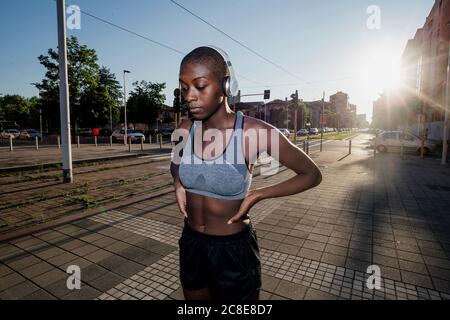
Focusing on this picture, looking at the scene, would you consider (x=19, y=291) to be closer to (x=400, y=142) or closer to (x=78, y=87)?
(x=400, y=142)

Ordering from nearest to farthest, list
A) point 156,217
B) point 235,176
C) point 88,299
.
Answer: point 235,176, point 88,299, point 156,217

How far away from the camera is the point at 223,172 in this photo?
1500 millimetres

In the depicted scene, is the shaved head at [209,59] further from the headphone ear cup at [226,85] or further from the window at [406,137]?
the window at [406,137]

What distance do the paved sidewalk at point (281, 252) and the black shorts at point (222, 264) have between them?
1679 mm

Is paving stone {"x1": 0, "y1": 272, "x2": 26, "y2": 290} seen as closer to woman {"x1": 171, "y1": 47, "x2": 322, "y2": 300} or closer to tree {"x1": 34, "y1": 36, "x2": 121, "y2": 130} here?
woman {"x1": 171, "y1": 47, "x2": 322, "y2": 300}

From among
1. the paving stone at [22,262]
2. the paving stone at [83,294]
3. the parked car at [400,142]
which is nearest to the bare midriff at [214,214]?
the paving stone at [83,294]

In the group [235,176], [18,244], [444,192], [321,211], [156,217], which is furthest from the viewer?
[444,192]

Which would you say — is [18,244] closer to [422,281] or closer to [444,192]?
[422,281]

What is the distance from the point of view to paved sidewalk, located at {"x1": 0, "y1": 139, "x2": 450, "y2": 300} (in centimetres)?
324

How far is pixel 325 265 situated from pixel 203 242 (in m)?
2.86

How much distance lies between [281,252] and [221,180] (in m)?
3.18

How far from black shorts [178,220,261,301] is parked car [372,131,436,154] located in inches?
838

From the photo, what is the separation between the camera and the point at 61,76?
8.38 meters
